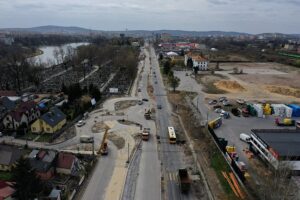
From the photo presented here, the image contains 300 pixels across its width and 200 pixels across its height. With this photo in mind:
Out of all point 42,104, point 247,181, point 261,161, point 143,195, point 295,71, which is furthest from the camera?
point 295,71

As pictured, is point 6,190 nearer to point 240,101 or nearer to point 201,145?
point 201,145

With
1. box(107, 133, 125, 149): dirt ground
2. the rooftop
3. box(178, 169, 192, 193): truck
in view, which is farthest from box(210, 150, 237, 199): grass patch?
box(107, 133, 125, 149): dirt ground

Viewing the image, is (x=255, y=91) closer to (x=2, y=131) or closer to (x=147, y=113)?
Answer: (x=147, y=113)

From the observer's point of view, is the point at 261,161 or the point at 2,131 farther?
the point at 2,131

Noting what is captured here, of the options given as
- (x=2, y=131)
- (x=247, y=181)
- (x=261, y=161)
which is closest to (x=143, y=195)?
(x=247, y=181)

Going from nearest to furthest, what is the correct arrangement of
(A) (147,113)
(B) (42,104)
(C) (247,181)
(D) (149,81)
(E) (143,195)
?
(E) (143,195) < (C) (247,181) < (A) (147,113) < (B) (42,104) < (D) (149,81)

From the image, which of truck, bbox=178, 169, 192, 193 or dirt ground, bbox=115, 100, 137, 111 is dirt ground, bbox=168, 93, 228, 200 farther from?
dirt ground, bbox=115, 100, 137, 111

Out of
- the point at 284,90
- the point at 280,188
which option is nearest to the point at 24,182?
the point at 280,188
